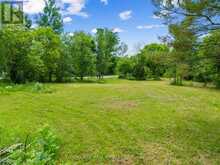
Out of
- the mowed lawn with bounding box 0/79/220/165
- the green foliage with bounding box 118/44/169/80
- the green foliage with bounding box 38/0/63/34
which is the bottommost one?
the mowed lawn with bounding box 0/79/220/165

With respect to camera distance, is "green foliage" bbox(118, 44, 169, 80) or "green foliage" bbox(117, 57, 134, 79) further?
"green foliage" bbox(117, 57, 134, 79)

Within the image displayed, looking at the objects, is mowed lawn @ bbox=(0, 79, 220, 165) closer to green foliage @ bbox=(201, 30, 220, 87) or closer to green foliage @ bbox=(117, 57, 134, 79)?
green foliage @ bbox=(201, 30, 220, 87)

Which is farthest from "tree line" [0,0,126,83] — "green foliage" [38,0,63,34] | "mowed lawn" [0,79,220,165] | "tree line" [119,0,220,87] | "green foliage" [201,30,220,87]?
"green foliage" [201,30,220,87]

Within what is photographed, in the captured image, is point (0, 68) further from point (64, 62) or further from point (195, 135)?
point (195, 135)

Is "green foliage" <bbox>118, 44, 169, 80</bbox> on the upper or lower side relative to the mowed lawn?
upper

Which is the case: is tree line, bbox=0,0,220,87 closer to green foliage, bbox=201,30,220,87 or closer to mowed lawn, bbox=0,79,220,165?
green foliage, bbox=201,30,220,87

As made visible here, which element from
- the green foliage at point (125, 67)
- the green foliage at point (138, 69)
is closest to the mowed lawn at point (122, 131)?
the green foliage at point (138, 69)

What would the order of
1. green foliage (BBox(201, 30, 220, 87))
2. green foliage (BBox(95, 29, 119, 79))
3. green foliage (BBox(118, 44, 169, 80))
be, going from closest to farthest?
1. green foliage (BBox(201, 30, 220, 87))
2. green foliage (BBox(95, 29, 119, 79))
3. green foliage (BBox(118, 44, 169, 80))

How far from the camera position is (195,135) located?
7949 millimetres

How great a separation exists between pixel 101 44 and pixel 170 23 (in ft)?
96.5

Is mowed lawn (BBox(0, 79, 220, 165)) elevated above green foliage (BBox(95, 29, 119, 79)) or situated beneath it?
situated beneath

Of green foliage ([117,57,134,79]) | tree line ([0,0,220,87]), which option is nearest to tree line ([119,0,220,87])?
tree line ([0,0,220,87])

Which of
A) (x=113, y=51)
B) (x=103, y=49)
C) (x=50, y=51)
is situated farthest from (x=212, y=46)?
(x=113, y=51)

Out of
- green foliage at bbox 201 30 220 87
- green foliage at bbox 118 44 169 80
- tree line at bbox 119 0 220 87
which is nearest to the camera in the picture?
tree line at bbox 119 0 220 87
